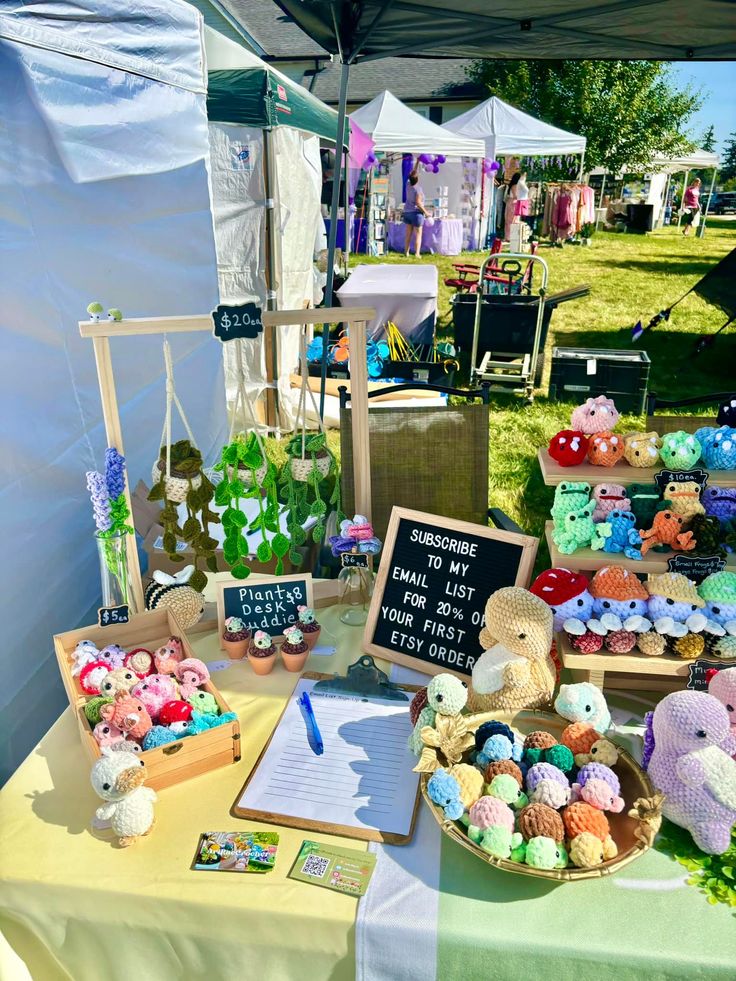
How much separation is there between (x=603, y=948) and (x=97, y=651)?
1.04m

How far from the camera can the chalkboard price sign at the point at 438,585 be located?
1.57m

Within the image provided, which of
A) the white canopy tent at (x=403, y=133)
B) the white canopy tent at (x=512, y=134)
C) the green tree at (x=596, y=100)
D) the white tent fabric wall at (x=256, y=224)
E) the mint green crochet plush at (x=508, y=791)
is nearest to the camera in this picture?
the mint green crochet plush at (x=508, y=791)

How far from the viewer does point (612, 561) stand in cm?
151

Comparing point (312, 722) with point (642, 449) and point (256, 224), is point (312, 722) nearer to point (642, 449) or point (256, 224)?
point (642, 449)

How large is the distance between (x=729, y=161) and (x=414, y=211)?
26.2 metres

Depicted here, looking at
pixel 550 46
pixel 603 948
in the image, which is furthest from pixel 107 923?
pixel 550 46

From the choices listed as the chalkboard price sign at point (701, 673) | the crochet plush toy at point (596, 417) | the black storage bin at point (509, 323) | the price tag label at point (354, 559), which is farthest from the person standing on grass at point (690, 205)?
the chalkboard price sign at point (701, 673)

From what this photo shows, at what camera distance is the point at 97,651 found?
1.47m

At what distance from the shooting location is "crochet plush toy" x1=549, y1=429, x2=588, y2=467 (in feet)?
5.32

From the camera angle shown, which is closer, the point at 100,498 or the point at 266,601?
the point at 100,498

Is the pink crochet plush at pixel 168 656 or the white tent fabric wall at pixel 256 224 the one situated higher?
the white tent fabric wall at pixel 256 224

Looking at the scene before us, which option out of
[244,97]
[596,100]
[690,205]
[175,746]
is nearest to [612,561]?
[175,746]

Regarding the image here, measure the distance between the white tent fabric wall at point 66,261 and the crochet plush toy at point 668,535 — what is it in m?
1.43

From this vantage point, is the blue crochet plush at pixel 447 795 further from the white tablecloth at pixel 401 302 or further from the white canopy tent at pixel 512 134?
the white canopy tent at pixel 512 134
